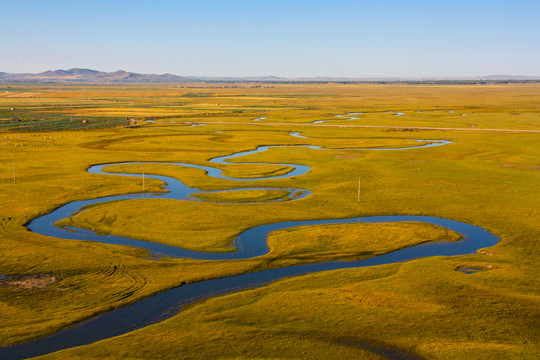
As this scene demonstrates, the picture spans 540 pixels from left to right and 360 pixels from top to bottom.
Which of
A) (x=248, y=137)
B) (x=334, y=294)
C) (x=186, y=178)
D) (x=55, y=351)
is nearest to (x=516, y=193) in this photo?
(x=334, y=294)

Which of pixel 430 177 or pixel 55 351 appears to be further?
pixel 430 177

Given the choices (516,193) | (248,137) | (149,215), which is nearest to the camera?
(149,215)

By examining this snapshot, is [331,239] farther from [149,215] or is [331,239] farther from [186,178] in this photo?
[186,178]

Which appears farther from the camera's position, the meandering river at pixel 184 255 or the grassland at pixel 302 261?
the meandering river at pixel 184 255

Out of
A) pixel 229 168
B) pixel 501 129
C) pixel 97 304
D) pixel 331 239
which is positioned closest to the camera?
pixel 97 304

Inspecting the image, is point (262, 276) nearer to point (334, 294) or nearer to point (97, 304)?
point (334, 294)

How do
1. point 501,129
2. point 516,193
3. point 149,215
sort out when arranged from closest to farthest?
1. point 149,215
2. point 516,193
3. point 501,129

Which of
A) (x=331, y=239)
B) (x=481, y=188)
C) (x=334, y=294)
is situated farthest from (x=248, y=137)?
(x=334, y=294)

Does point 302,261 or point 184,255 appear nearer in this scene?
point 302,261

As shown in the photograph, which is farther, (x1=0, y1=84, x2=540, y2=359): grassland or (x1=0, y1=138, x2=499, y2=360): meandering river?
(x1=0, y1=138, x2=499, y2=360): meandering river
